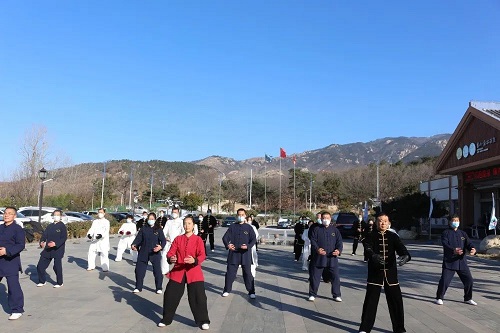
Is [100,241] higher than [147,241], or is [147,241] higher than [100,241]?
[147,241]

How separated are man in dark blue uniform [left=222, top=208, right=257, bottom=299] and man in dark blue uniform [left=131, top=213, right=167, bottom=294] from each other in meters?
1.38

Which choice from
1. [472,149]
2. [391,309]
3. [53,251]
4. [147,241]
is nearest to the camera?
[391,309]

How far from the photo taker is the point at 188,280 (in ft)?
22.7

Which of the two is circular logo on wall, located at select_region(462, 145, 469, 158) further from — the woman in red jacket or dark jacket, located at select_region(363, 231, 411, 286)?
the woman in red jacket

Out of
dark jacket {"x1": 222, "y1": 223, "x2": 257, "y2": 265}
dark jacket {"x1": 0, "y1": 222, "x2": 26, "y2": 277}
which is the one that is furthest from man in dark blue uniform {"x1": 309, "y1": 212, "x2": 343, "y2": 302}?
dark jacket {"x1": 0, "y1": 222, "x2": 26, "y2": 277}

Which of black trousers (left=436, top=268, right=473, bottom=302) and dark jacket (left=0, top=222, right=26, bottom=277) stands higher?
dark jacket (left=0, top=222, right=26, bottom=277)

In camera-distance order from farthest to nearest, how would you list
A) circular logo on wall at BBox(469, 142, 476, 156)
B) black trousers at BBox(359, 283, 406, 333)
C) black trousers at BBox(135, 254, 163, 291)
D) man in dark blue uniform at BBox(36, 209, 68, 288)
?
circular logo on wall at BBox(469, 142, 476, 156), man in dark blue uniform at BBox(36, 209, 68, 288), black trousers at BBox(135, 254, 163, 291), black trousers at BBox(359, 283, 406, 333)

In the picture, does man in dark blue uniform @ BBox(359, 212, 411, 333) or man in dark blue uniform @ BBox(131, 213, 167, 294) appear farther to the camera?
man in dark blue uniform @ BBox(131, 213, 167, 294)

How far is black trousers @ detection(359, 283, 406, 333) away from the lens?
6516 mm

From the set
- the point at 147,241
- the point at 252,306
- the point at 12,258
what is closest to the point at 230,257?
the point at 252,306

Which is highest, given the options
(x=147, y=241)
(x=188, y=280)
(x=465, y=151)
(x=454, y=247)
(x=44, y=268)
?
(x=465, y=151)

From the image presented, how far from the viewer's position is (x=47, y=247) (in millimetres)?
10258

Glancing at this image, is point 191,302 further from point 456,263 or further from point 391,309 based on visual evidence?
point 456,263

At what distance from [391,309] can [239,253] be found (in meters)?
3.57
